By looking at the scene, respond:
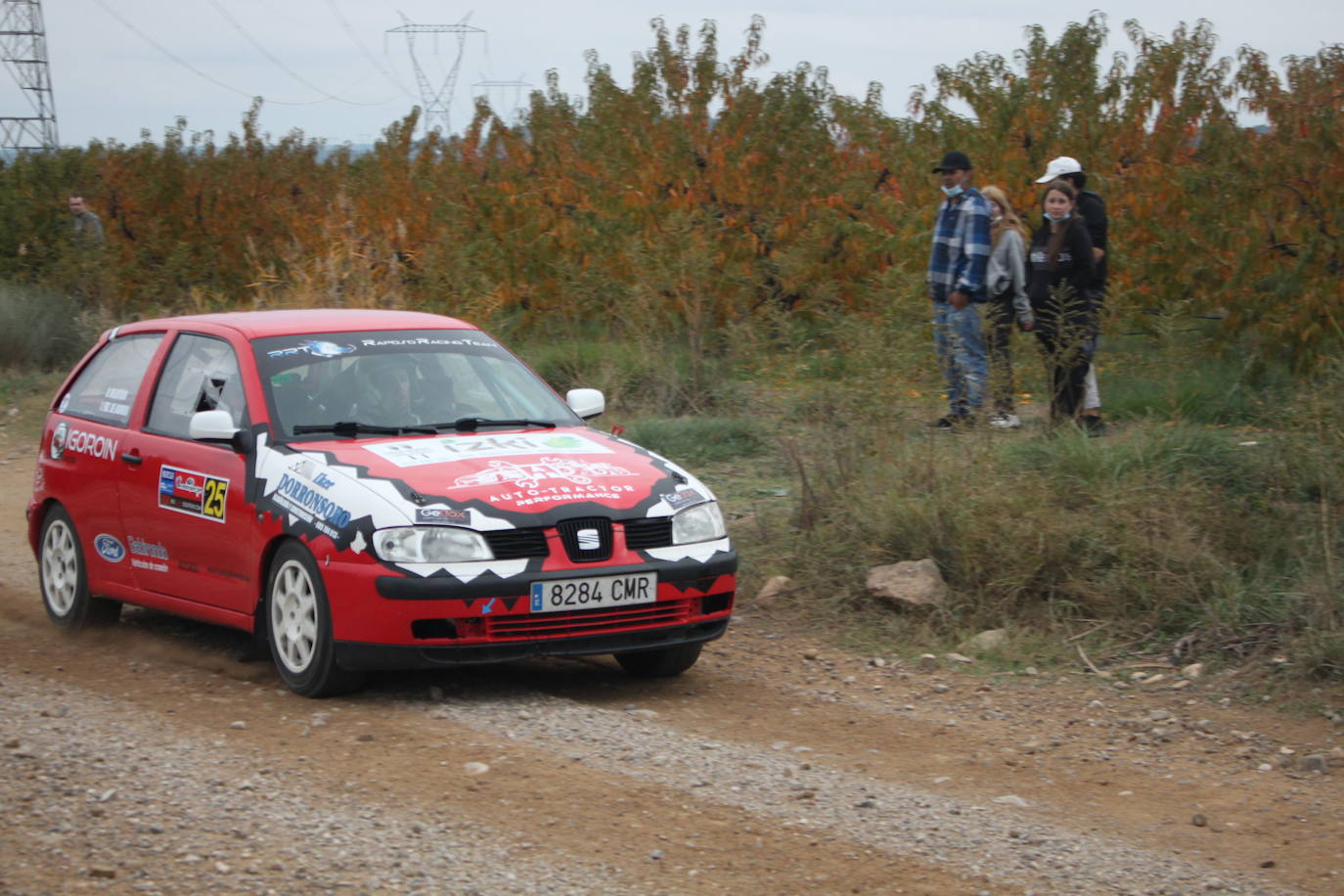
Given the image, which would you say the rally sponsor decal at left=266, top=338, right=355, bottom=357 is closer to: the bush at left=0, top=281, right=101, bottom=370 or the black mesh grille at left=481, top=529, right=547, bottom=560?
the black mesh grille at left=481, top=529, right=547, bottom=560

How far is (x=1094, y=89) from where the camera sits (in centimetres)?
1559

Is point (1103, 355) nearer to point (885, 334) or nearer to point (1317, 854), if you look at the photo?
point (885, 334)

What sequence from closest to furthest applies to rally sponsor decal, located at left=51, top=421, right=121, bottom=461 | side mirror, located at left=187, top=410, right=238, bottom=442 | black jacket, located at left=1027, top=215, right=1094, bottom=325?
side mirror, located at left=187, top=410, right=238, bottom=442 → rally sponsor decal, located at left=51, top=421, right=121, bottom=461 → black jacket, located at left=1027, top=215, right=1094, bottom=325

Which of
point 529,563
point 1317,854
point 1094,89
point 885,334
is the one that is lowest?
point 1317,854

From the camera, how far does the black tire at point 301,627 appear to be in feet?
20.9

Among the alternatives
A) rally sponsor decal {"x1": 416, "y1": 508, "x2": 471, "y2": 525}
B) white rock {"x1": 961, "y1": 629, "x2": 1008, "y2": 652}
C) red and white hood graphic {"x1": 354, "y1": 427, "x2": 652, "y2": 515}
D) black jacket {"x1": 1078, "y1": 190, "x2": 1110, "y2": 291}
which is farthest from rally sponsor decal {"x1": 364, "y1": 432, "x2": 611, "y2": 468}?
black jacket {"x1": 1078, "y1": 190, "x2": 1110, "y2": 291}

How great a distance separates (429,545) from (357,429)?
102cm

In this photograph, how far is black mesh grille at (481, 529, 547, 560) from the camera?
6.29 metres

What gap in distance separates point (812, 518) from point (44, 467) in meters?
4.11

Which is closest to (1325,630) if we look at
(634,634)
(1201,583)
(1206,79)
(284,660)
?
(1201,583)

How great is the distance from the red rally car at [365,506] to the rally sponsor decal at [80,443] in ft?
0.05

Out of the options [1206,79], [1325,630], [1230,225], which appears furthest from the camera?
[1206,79]

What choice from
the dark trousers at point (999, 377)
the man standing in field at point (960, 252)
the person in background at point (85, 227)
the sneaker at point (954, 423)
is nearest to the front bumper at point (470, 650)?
the sneaker at point (954, 423)

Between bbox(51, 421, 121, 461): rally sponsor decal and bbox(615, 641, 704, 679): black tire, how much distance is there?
2.69m
